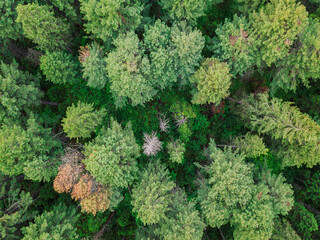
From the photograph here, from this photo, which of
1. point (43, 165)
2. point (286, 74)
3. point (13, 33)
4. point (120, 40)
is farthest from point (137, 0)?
point (43, 165)

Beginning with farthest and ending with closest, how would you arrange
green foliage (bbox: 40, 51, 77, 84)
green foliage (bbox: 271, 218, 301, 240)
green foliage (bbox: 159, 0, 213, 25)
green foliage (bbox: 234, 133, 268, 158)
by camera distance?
green foliage (bbox: 234, 133, 268, 158)
green foliage (bbox: 271, 218, 301, 240)
green foliage (bbox: 40, 51, 77, 84)
green foliage (bbox: 159, 0, 213, 25)

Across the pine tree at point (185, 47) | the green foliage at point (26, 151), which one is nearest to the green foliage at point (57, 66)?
the green foliage at point (26, 151)

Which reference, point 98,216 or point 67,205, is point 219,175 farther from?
point 67,205

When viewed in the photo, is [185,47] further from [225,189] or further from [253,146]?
[225,189]

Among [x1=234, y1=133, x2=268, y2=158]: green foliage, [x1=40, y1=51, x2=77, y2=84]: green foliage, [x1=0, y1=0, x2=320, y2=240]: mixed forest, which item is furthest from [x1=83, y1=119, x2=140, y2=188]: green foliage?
[x1=234, y1=133, x2=268, y2=158]: green foliage

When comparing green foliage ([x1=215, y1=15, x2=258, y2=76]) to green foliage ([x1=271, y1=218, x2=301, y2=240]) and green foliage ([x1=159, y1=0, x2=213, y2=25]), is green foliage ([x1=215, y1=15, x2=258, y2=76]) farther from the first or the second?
green foliage ([x1=271, y1=218, x2=301, y2=240])

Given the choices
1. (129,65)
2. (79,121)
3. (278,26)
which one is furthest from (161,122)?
(278,26)
